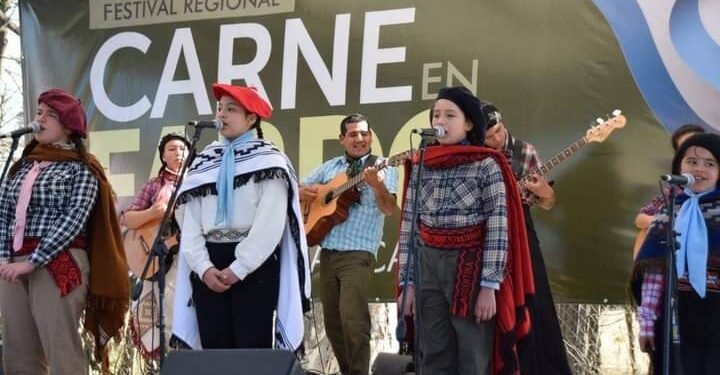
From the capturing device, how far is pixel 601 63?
638 centimetres

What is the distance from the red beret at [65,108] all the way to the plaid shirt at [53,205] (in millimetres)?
195

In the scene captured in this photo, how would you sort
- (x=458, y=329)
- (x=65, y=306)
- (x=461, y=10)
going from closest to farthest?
(x=458, y=329)
(x=65, y=306)
(x=461, y=10)

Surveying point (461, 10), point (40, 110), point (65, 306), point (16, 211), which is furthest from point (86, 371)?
point (461, 10)

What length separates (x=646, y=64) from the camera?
6277mm

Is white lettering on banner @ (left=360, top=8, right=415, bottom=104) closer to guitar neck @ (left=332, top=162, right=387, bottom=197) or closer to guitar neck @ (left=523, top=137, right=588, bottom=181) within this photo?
guitar neck @ (left=332, top=162, right=387, bottom=197)

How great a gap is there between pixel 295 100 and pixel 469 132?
2690mm

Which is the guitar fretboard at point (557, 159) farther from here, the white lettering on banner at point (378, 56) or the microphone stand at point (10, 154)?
the microphone stand at point (10, 154)

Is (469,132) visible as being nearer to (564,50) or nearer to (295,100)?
(564,50)

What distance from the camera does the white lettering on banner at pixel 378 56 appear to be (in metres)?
6.89

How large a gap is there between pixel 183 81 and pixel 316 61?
1051 mm

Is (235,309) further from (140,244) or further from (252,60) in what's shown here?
(252,60)

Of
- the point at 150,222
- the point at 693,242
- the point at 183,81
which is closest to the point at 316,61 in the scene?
the point at 183,81

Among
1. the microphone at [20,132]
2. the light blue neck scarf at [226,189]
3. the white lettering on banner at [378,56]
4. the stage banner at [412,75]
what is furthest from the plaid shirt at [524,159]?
the microphone at [20,132]

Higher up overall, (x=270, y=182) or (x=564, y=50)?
(x=564, y=50)
